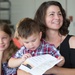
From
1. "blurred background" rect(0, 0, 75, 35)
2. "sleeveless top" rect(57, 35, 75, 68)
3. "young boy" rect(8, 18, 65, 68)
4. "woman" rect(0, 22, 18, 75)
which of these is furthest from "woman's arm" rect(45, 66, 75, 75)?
"blurred background" rect(0, 0, 75, 35)

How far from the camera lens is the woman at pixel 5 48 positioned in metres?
1.46

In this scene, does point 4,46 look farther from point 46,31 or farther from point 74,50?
point 74,50

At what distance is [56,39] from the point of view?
1644mm

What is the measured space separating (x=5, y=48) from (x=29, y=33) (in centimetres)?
31

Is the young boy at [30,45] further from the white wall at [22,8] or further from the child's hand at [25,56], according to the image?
the white wall at [22,8]

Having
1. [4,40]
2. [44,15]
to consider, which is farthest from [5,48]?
[44,15]

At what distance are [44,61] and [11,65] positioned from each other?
0.28 m

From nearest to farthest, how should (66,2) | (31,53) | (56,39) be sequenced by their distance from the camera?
(31,53), (56,39), (66,2)

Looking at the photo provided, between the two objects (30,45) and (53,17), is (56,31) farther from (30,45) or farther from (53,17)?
(30,45)

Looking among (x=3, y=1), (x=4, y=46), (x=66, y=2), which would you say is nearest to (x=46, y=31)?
(x=4, y=46)

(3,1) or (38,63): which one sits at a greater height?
(3,1)

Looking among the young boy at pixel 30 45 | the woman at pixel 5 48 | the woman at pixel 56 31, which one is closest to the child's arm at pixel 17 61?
the young boy at pixel 30 45

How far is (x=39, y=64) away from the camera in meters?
1.25

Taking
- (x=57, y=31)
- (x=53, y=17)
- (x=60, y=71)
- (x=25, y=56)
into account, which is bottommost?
(x=60, y=71)
